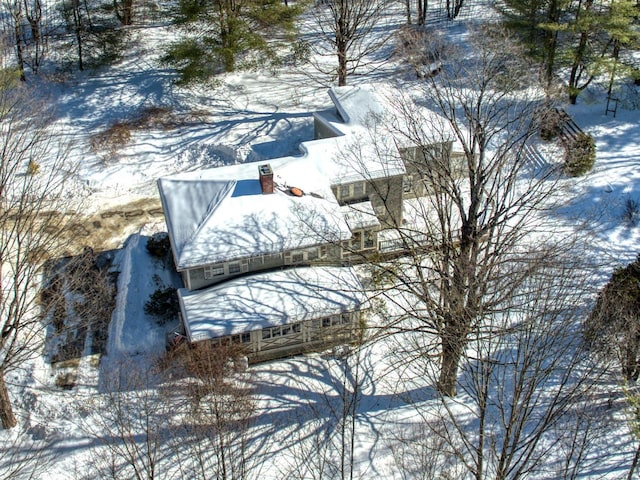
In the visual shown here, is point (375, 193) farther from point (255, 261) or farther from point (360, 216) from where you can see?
point (255, 261)

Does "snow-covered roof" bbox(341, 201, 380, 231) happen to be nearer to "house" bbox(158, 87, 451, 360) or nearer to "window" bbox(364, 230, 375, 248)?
"house" bbox(158, 87, 451, 360)

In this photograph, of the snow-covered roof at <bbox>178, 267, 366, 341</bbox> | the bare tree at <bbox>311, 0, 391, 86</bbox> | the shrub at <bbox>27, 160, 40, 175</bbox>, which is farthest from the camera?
the bare tree at <bbox>311, 0, 391, 86</bbox>

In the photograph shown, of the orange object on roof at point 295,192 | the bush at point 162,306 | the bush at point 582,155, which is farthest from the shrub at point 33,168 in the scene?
the bush at point 582,155

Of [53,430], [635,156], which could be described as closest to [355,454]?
[53,430]

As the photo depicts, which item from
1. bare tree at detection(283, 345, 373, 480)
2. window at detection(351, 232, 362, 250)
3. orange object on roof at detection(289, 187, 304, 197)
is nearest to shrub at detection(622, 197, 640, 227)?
window at detection(351, 232, 362, 250)

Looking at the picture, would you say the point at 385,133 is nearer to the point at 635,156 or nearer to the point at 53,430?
the point at 635,156

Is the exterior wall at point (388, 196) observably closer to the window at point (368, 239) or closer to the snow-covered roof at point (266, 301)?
the window at point (368, 239)
